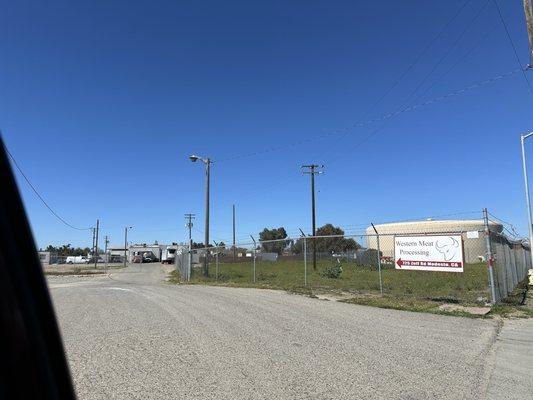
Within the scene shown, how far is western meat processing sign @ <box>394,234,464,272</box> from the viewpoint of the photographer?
14.4 metres

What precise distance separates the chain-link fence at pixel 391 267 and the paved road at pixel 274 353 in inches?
134

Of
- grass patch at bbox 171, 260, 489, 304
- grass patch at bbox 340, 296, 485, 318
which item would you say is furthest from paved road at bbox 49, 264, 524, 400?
grass patch at bbox 171, 260, 489, 304

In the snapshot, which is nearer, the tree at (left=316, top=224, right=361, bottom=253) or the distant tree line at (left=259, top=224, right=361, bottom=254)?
the distant tree line at (left=259, top=224, right=361, bottom=254)

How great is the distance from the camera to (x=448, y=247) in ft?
47.9

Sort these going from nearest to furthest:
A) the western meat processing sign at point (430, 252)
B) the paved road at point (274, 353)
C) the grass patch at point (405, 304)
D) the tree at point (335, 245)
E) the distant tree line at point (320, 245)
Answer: the paved road at point (274, 353)
the grass patch at point (405, 304)
the western meat processing sign at point (430, 252)
the distant tree line at point (320, 245)
the tree at point (335, 245)

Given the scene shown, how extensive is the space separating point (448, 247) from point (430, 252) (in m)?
0.60

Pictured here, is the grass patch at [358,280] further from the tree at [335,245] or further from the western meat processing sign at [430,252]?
the tree at [335,245]

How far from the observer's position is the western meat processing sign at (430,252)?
14377 millimetres

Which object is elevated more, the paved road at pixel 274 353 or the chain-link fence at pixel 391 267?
the chain-link fence at pixel 391 267

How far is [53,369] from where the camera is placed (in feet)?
4.94

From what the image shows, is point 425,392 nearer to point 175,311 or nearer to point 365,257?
point 175,311

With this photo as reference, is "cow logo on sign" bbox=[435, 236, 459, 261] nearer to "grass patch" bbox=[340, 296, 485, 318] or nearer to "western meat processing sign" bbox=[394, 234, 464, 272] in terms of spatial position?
"western meat processing sign" bbox=[394, 234, 464, 272]

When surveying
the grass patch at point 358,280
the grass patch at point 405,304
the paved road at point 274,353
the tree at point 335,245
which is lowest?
the paved road at point 274,353

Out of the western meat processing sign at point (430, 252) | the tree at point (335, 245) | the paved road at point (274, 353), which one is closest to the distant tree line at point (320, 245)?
the tree at point (335, 245)
